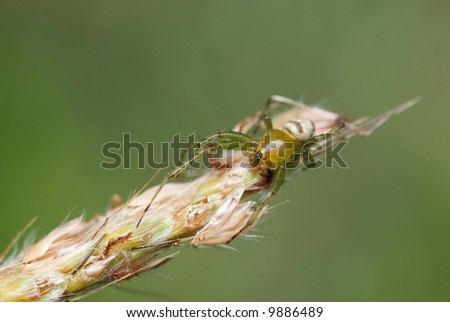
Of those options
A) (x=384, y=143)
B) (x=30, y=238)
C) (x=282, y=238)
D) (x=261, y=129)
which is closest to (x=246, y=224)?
(x=30, y=238)

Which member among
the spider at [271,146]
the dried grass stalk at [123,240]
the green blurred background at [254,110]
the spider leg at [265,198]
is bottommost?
the dried grass stalk at [123,240]

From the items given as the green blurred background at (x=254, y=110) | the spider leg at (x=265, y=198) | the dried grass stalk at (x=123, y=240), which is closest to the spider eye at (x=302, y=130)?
the spider leg at (x=265, y=198)

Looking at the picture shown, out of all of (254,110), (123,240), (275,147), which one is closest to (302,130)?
(275,147)

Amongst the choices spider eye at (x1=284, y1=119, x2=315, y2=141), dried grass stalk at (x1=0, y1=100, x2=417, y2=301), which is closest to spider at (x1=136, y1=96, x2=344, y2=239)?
spider eye at (x1=284, y1=119, x2=315, y2=141)

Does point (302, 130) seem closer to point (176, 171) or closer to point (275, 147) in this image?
point (275, 147)

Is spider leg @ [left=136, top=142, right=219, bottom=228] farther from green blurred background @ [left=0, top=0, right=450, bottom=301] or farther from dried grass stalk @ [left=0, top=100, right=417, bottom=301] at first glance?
green blurred background @ [left=0, top=0, right=450, bottom=301]

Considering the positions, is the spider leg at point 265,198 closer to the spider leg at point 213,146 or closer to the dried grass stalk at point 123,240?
the dried grass stalk at point 123,240
